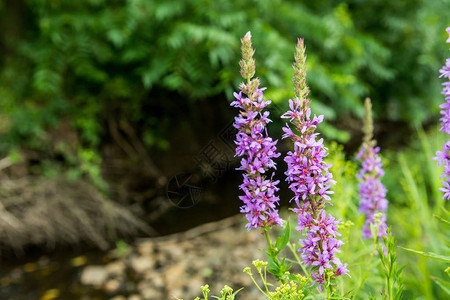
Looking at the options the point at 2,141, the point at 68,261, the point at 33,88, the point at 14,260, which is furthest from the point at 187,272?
the point at 33,88

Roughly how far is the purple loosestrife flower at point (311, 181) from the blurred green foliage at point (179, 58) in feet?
7.55

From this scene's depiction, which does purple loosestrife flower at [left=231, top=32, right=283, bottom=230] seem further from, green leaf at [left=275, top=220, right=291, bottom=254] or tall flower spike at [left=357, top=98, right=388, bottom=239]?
tall flower spike at [left=357, top=98, right=388, bottom=239]

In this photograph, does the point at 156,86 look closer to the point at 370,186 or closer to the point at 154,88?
the point at 154,88

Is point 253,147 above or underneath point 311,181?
above

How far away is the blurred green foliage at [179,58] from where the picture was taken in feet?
11.9

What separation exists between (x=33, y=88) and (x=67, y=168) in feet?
3.50

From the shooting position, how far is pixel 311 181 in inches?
39.8

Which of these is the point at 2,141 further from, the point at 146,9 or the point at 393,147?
the point at 393,147

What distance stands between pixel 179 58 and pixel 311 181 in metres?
2.96

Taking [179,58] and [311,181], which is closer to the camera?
[311,181]

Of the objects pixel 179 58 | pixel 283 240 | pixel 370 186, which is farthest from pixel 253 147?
pixel 179 58

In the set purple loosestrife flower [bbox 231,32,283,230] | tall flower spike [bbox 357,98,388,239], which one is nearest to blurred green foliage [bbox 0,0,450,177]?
tall flower spike [bbox 357,98,388,239]

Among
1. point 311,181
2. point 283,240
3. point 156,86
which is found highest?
point 156,86

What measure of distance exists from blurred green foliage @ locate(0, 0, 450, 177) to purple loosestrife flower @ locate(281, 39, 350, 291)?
2302mm
